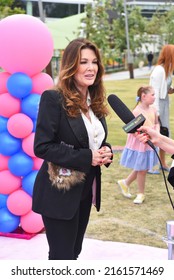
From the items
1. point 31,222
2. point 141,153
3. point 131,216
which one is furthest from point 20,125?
point 141,153

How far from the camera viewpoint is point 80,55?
279 centimetres

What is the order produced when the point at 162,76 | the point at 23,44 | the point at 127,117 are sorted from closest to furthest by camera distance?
1. the point at 127,117
2. the point at 23,44
3. the point at 162,76

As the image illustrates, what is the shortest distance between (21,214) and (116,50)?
3653 cm

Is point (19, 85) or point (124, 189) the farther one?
point (124, 189)

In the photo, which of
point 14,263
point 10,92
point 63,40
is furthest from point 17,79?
point 63,40

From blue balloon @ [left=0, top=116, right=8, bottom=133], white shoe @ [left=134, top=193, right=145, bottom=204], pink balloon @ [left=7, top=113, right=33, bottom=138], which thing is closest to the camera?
pink balloon @ [left=7, top=113, right=33, bottom=138]

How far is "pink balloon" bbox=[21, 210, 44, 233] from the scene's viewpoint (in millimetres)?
4484

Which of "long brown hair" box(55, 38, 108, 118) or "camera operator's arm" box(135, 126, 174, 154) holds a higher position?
"long brown hair" box(55, 38, 108, 118)

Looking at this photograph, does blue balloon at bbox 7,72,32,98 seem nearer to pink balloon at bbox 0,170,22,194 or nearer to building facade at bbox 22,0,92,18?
pink balloon at bbox 0,170,22,194

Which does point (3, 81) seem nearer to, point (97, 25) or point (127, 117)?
point (127, 117)

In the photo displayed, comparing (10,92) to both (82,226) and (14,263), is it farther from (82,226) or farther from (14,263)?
(14,263)

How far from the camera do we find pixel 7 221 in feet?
14.7

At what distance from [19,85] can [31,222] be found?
4.22 feet

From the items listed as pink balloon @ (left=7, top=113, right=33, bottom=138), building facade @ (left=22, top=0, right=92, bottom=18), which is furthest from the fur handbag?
building facade @ (left=22, top=0, right=92, bottom=18)
